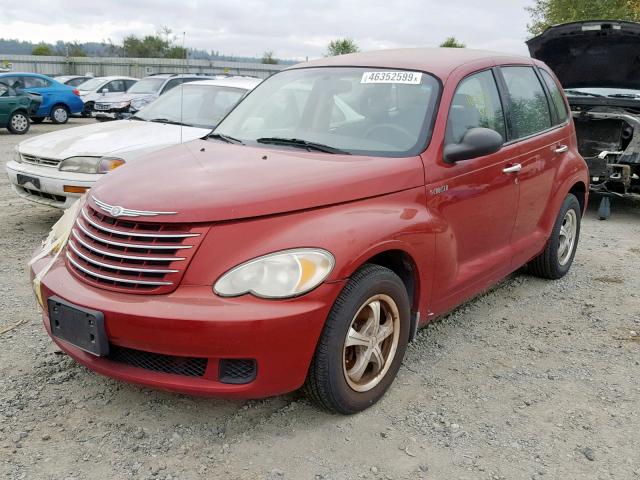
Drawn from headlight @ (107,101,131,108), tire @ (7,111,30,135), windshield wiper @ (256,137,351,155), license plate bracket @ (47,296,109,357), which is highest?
windshield wiper @ (256,137,351,155)

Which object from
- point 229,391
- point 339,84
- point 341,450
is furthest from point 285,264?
point 339,84

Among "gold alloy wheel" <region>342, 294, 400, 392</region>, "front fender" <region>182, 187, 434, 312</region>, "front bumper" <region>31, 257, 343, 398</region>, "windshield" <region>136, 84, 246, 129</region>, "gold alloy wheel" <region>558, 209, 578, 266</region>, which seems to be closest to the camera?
"front bumper" <region>31, 257, 343, 398</region>

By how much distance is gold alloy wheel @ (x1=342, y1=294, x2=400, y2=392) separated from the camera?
9.59ft

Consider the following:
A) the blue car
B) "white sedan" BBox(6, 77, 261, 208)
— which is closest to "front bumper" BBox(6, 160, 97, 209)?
"white sedan" BBox(6, 77, 261, 208)

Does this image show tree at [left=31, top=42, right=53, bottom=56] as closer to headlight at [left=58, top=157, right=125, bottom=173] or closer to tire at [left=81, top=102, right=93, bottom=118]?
tire at [left=81, top=102, right=93, bottom=118]

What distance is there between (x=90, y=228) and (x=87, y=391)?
0.89 metres

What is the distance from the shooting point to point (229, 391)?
2598mm

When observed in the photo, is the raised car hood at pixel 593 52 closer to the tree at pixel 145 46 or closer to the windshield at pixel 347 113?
the windshield at pixel 347 113

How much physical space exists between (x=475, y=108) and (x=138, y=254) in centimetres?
226

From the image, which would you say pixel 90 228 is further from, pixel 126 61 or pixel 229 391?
pixel 126 61

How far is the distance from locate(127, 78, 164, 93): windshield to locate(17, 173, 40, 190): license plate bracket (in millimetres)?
9232

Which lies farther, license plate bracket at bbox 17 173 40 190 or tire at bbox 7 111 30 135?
tire at bbox 7 111 30 135

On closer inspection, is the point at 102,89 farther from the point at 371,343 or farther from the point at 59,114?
the point at 371,343

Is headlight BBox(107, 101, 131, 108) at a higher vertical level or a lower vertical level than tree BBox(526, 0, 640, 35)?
lower
